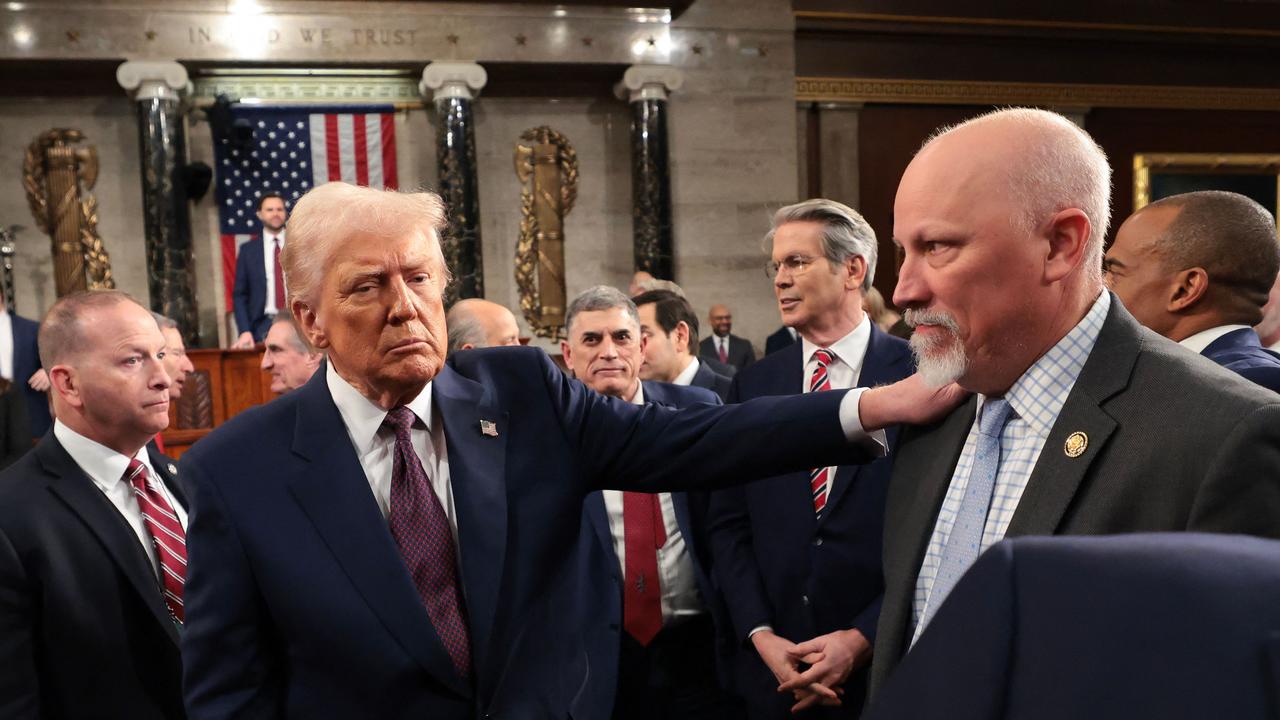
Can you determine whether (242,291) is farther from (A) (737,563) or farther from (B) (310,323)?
(B) (310,323)

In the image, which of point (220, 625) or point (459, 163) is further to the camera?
point (459, 163)

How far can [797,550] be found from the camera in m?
2.71

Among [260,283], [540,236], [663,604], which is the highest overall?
[540,236]

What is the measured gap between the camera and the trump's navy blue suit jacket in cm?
208

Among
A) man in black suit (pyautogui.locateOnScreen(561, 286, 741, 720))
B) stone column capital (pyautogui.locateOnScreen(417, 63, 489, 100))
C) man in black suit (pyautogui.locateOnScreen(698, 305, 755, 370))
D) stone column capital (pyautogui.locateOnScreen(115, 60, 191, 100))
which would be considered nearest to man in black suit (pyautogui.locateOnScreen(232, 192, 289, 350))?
stone column capital (pyautogui.locateOnScreen(115, 60, 191, 100))

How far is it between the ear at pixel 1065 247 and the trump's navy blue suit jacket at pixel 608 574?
3.30ft

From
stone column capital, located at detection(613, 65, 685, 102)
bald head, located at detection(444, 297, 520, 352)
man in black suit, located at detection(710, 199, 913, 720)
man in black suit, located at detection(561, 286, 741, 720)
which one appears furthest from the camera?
stone column capital, located at detection(613, 65, 685, 102)

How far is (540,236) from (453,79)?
5.97ft

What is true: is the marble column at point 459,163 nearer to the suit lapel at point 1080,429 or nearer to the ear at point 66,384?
the ear at point 66,384

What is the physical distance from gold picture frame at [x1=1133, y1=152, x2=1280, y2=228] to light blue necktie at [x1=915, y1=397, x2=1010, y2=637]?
12.0 meters

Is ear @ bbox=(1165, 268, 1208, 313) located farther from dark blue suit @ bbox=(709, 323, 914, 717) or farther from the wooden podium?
the wooden podium

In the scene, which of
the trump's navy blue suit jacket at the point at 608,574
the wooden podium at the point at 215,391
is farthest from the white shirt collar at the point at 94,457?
the wooden podium at the point at 215,391

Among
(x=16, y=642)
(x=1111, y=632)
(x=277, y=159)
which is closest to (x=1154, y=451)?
(x=1111, y=632)

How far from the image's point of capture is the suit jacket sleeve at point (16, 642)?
214 cm
